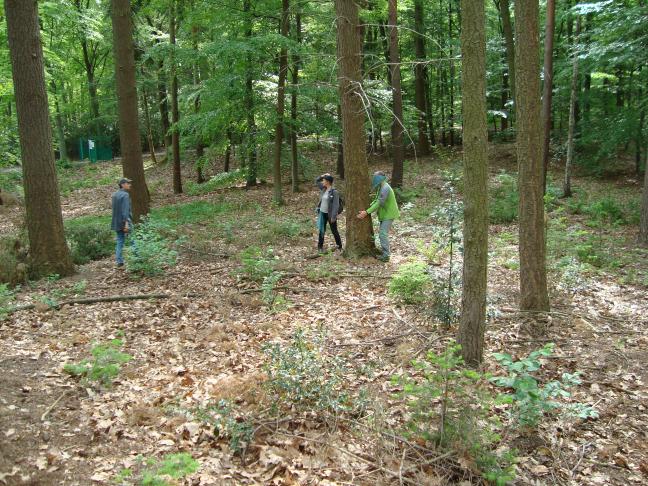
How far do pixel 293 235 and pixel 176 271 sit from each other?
3617mm

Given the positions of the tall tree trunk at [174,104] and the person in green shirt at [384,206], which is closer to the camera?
Answer: the person in green shirt at [384,206]

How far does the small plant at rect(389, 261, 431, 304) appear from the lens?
7547mm

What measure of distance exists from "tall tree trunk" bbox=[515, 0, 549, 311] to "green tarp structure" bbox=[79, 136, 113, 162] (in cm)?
3392

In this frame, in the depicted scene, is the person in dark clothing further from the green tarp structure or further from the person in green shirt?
the green tarp structure

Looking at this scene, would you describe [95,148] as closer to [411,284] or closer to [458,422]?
[411,284]

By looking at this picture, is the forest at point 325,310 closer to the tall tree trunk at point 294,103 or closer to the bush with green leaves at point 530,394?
the bush with green leaves at point 530,394

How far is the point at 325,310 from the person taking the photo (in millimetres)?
7711

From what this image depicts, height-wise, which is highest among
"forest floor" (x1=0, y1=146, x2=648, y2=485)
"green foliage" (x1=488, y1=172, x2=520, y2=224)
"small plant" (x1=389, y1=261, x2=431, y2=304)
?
"green foliage" (x1=488, y1=172, x2=520, y2=224)

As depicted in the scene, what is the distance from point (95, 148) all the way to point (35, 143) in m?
28.7

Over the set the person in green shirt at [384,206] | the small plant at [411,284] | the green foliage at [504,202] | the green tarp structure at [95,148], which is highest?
the green tarp structure at [95,148]

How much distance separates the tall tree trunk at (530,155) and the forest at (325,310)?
26 mm

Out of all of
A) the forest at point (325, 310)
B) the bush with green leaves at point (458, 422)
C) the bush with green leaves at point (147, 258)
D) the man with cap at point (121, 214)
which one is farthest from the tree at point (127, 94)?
the bush with green leaves at point (458, 422)

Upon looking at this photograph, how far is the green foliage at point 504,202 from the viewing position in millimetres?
14547

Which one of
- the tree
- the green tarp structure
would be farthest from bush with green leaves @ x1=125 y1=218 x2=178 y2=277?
the green tarp structure
